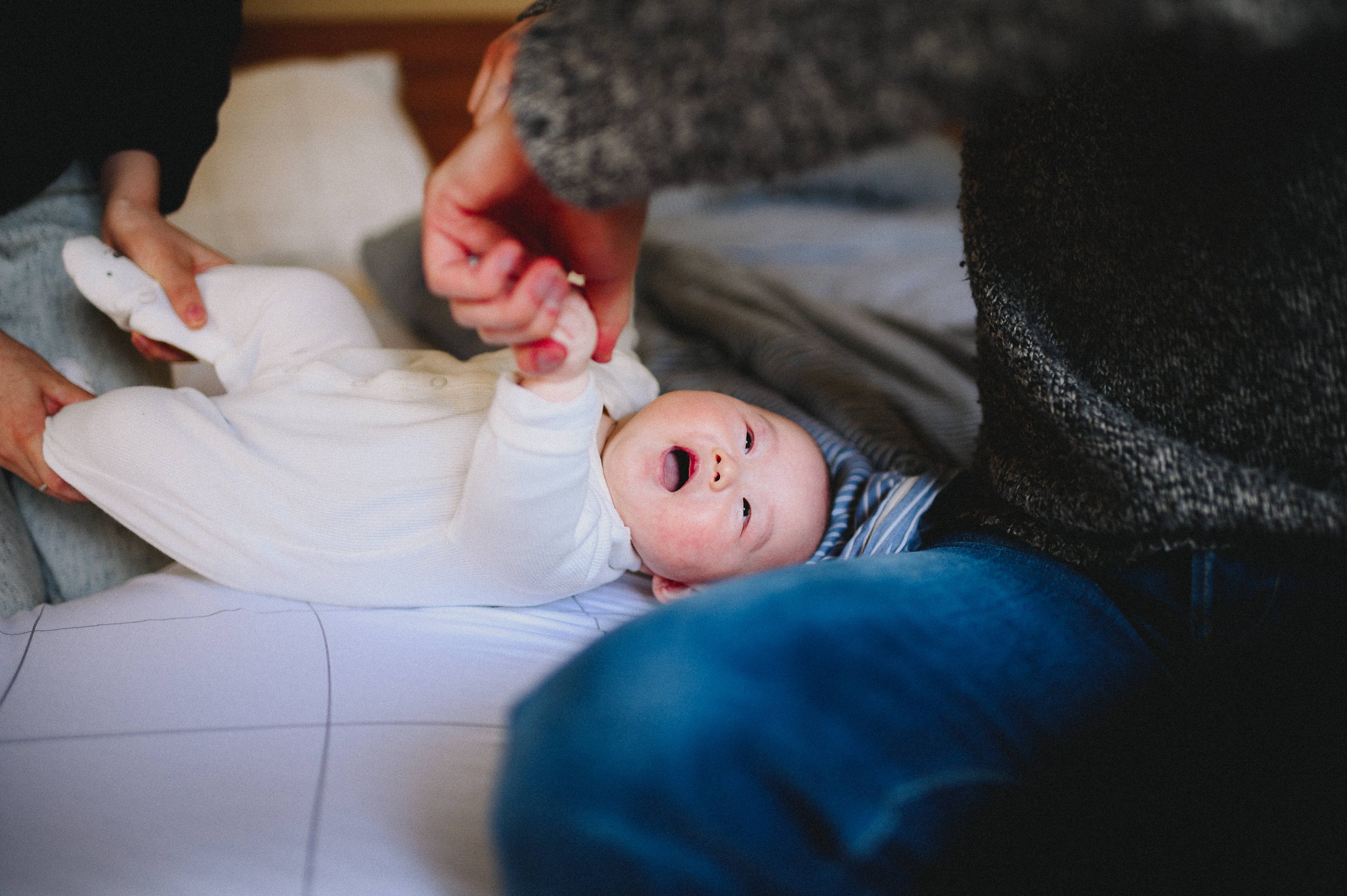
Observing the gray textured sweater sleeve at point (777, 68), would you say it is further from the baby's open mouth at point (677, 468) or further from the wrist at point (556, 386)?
the baby's open mouth at point (677, 468)

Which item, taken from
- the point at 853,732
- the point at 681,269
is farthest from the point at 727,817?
the point at 681,269

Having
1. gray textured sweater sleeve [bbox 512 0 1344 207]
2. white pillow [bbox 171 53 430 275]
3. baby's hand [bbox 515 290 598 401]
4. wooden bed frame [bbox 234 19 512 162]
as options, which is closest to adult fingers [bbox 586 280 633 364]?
baby's hand [bbox 515 290 598 401]

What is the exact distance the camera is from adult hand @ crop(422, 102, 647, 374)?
18.9 inches

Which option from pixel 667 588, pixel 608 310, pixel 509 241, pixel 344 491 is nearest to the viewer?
pixel 509 241

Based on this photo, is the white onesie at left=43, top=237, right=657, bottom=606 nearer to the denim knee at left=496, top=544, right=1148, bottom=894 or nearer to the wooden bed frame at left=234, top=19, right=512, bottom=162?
the denim knee at left=496, top=544, right=1148, bottom=894

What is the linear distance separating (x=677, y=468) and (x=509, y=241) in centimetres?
40

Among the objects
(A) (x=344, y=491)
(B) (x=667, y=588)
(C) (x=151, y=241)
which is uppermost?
(C) (x=151, y=241)

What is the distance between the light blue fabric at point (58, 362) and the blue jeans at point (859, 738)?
0.60 m

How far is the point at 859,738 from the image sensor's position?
400 millimetres

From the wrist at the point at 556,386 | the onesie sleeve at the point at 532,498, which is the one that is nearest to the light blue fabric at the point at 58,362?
the onesie sleeve at the point at 532,498

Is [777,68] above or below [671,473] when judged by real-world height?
above

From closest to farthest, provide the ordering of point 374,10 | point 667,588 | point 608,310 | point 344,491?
1. point 608,310
2. point 344,491
3. point 667,588
4. point 374,10

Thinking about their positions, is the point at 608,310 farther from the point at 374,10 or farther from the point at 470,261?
the point at 374,10

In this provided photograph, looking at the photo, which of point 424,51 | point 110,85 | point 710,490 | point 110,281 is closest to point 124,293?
point 110,281
